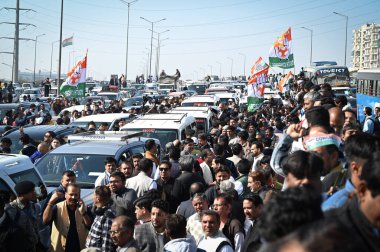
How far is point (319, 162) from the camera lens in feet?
15.0

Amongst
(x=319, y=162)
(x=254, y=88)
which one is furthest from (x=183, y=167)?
(x=254, y=88)

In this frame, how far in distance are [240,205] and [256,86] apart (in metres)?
15.4

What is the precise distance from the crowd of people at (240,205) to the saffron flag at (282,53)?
12.2 metres

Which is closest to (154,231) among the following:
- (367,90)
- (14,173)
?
(14,173)

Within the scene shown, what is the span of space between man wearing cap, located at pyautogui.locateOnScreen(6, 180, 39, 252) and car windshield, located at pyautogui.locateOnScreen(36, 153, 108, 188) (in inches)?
112

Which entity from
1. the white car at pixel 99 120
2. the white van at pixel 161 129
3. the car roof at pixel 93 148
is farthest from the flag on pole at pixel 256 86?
the car roof at pixel 93 148

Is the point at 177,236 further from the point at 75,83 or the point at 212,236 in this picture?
the point at 75,83

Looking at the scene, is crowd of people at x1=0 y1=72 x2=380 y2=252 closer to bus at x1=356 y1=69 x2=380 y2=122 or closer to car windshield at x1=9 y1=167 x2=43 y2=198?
car windshield at x1=9 y1=167 x2=43 y2=198

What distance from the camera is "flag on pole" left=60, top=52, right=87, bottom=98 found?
83.6 feet

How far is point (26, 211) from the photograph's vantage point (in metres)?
7.23

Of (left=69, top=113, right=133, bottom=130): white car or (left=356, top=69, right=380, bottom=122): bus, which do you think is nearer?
(left=69, top=113, right=133, bottom=130): white car

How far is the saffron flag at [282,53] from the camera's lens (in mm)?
23016

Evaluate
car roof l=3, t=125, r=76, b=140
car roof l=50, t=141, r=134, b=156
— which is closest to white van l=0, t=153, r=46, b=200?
car roof l=50, t=141, r=134, b=156

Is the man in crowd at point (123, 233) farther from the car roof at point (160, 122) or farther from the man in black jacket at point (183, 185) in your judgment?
the car roof at point (160, 122)
